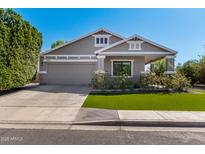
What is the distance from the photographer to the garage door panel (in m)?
22.1

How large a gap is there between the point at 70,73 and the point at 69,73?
10 centimetres

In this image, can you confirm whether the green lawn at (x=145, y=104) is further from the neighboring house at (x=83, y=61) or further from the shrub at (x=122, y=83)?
the neighboring house at (x=83, y=61)

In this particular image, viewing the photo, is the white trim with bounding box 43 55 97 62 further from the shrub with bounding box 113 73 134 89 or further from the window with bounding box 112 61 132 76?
the shrub with bounding box 113 73 134 89

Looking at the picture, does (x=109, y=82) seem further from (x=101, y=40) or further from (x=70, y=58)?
(x=101, y=40)

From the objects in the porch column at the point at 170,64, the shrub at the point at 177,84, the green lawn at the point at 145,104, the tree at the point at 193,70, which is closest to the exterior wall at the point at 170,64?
the porch column at the point at 170,64

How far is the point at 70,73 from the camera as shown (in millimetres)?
22141

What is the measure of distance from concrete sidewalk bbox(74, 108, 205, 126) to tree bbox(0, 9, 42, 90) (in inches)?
281

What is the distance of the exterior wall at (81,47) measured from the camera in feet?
74.2

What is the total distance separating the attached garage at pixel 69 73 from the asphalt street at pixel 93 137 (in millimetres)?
16133

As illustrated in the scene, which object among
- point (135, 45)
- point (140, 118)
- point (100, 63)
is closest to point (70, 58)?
point (100, 63)

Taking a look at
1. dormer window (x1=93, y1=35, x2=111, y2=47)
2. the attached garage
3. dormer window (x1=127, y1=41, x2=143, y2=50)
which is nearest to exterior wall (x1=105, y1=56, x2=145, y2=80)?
dormer window (x1=127, y1=41, x2=143, y2=50)
